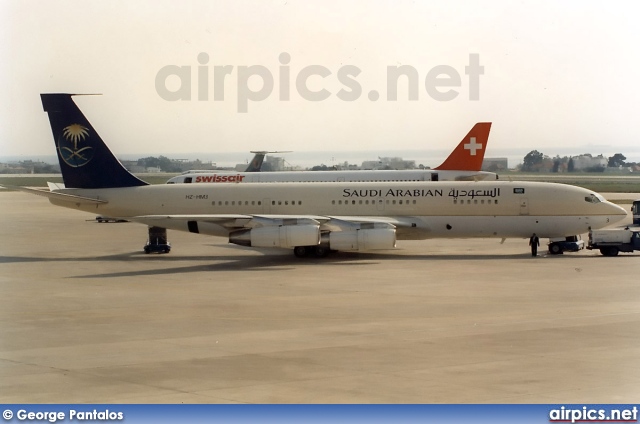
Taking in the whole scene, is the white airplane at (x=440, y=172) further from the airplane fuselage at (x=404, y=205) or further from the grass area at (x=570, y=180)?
Result: the grass area at (x=570, y=180)

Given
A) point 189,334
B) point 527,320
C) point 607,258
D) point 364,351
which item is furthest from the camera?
point 607,258

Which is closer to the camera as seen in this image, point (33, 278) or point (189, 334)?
point (189, 334)

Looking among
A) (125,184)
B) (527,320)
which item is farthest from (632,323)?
(125,184)

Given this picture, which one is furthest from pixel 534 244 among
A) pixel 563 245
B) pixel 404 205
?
pixel 404 205

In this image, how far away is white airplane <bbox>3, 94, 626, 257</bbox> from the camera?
3919 centimetres

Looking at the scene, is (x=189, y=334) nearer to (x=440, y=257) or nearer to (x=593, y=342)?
(x=593, y=342)

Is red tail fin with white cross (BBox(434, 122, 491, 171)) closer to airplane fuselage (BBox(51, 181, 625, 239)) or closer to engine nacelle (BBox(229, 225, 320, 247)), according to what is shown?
airplane fuselage (BBox(51, 181, 625, 239))

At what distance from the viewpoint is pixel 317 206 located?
4288 cm

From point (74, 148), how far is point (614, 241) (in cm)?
2446

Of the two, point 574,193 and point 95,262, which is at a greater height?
point 574,193

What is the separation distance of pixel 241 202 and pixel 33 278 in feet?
40.3

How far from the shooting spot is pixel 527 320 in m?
22.7

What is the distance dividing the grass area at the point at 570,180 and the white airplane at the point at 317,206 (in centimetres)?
7544

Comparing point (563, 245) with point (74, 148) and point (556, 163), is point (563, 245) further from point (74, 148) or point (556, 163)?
point (556, 163)
